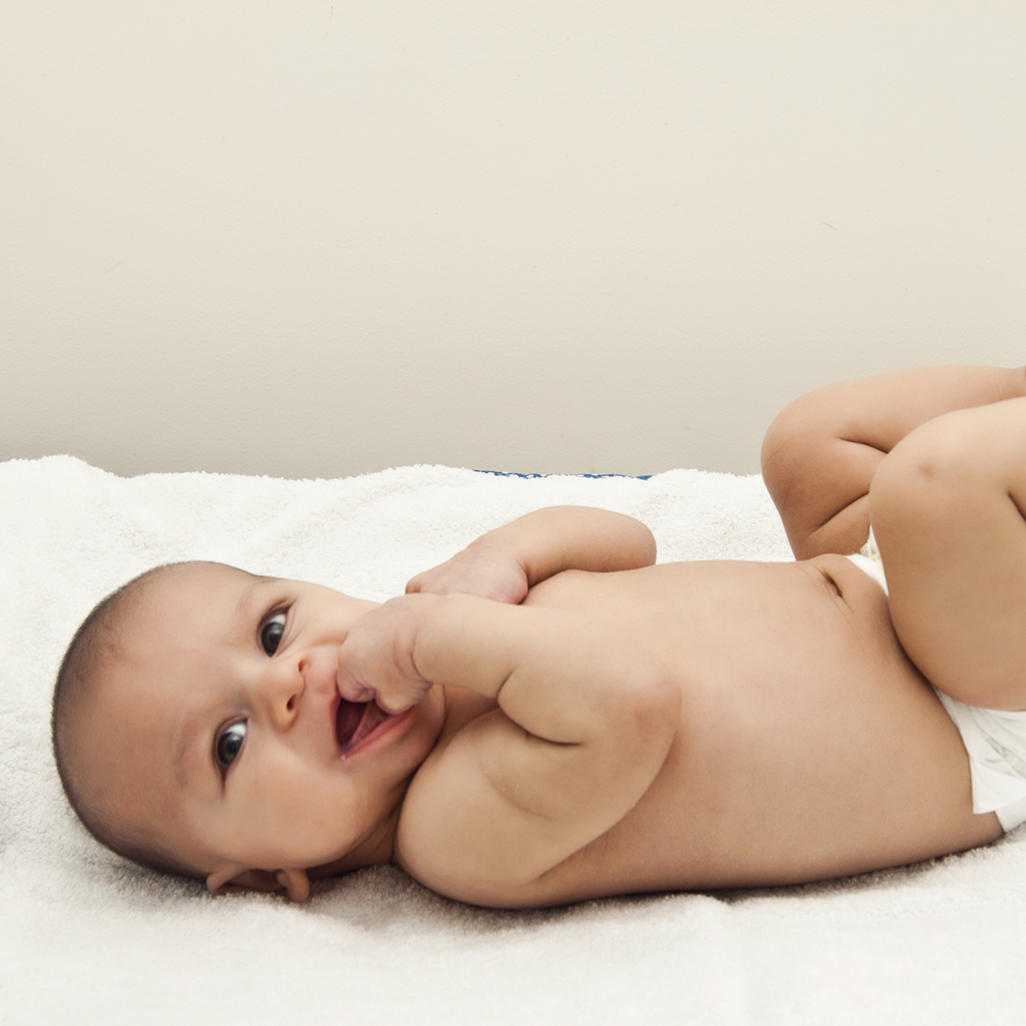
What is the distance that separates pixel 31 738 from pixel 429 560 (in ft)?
1.71

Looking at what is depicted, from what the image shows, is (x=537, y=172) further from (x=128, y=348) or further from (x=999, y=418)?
(x=999, y=418)

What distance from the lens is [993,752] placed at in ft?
3.04

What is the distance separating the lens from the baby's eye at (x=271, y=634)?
981mm

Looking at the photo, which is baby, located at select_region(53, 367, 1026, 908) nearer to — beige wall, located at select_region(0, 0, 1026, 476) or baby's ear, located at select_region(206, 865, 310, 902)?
baby's ear, located at select_region(206, 865, 310, 902)

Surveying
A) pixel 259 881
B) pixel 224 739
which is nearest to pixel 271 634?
pixel 224 739

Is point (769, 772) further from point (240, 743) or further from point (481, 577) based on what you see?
point (240, 743)

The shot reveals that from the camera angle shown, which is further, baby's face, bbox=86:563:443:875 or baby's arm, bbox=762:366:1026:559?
baby's arm, bbox=762:366:1026:559

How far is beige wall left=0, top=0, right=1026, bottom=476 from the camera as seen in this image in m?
1.52

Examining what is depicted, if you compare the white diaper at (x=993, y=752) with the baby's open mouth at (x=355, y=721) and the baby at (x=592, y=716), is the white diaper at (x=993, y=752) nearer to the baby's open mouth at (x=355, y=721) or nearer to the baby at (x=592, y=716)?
the baby at (x=592, y=716)

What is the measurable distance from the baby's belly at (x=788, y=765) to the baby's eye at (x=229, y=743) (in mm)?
311

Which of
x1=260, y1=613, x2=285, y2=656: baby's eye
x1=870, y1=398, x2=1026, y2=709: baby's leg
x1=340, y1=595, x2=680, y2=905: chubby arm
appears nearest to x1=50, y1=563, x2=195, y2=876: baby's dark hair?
x1=260, y1=613, x2=285, y2=656: baby's eye

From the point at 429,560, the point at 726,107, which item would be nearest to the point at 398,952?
the point at 429,560

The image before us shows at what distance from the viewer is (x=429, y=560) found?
1.41 meters

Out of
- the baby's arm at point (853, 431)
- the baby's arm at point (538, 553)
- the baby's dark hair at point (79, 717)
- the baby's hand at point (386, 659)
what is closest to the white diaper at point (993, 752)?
the baby's arm at point (853, 431)
